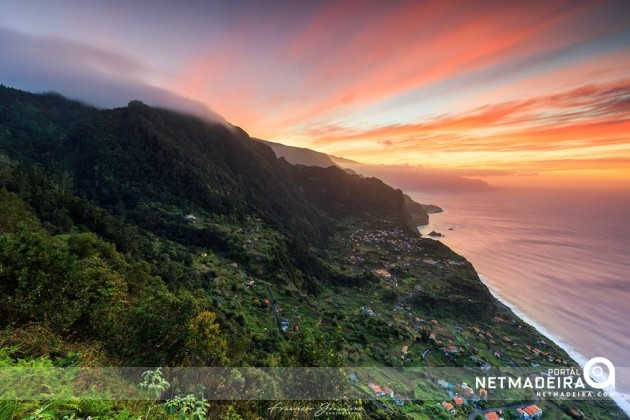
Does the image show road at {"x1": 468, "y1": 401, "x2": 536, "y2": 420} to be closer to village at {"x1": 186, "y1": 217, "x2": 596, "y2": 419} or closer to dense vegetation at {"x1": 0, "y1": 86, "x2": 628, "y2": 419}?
village at {"x1": 186, "y1": 217, "x2": 596, "y2": 419}

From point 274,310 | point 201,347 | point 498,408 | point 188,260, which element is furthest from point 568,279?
Result: point 201,347

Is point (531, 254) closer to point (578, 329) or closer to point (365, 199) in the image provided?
point (578, 329)

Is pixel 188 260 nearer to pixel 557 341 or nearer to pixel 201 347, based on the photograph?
pixel 201 347

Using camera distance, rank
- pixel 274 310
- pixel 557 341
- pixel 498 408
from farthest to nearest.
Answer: pixel 557 341 → pixel 274 310 → pixel 498 408

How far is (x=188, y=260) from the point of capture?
61406 mm

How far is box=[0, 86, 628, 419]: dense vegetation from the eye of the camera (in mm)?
13797

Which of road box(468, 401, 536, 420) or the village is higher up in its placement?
the village

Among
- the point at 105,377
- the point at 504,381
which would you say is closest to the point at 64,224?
the point at 105,377

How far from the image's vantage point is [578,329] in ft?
245

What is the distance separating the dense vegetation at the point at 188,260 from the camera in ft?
45.3

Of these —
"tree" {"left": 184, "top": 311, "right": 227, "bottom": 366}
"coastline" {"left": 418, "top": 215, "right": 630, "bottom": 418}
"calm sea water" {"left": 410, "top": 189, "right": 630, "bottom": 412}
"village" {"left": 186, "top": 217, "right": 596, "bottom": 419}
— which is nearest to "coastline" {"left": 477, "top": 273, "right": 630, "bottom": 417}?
"coastline" {"left": 418, "top": 215, "right": 630, "bottom": 418}

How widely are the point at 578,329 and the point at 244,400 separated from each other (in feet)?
331

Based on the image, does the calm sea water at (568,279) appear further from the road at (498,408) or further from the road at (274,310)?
the road at (274,310)

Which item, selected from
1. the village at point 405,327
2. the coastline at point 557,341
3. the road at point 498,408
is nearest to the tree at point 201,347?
the village at point 405,327
